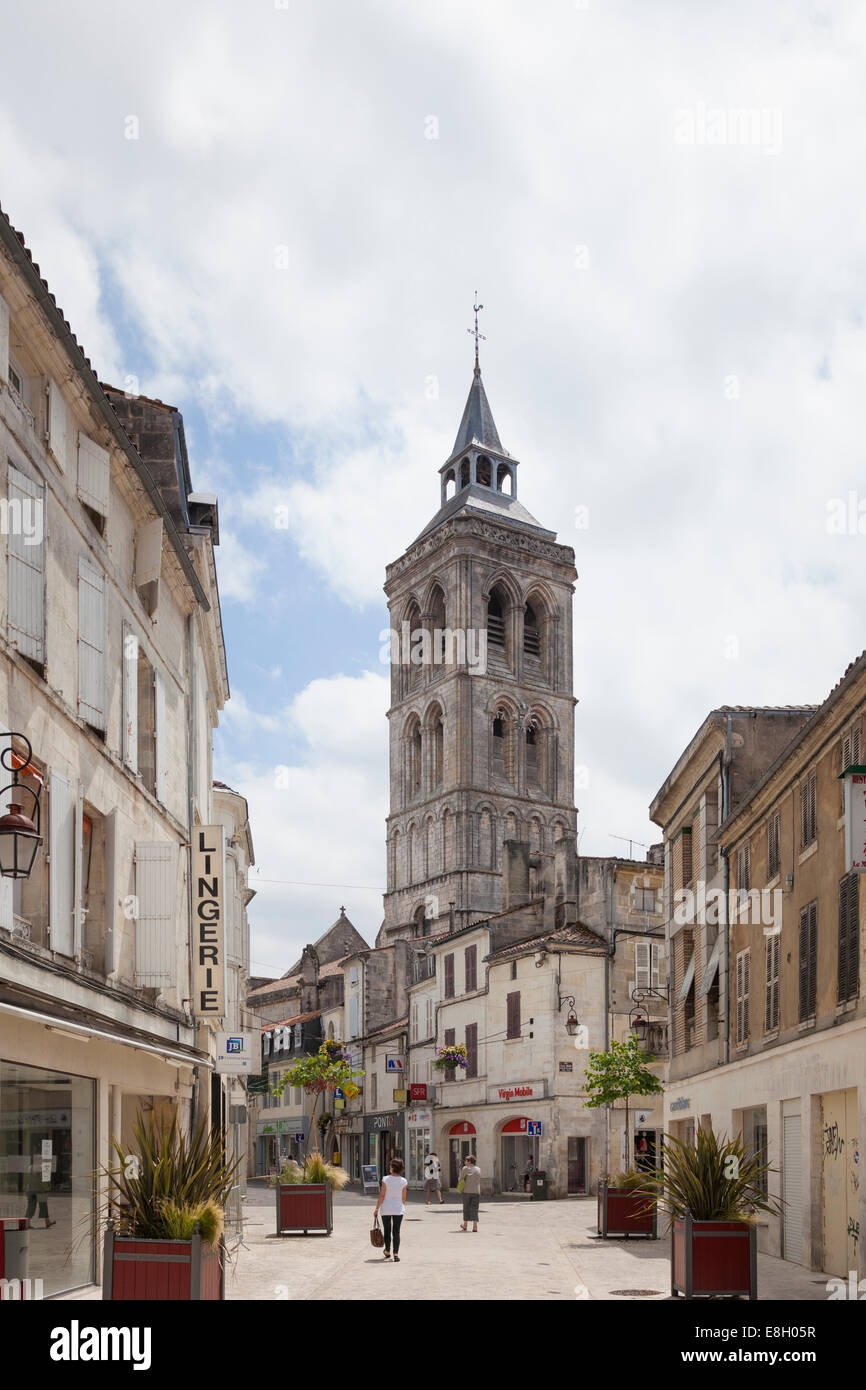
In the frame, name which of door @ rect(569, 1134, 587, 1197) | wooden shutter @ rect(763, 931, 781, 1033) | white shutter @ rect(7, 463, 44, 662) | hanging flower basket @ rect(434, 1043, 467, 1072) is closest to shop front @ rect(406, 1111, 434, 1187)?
hanging flower basket @ rect(434, 1043, 467, 1072)

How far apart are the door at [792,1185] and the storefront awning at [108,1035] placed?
25.2 ft

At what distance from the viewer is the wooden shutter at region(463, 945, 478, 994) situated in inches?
1953

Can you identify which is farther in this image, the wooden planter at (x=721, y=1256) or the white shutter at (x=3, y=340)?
the wooden planter at (x=721, y=1256)

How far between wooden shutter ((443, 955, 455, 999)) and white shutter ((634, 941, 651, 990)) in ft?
31.3

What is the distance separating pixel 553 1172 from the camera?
137 ft

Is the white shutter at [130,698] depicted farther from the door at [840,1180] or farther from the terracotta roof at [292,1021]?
the terracotta roof at [292,1021]

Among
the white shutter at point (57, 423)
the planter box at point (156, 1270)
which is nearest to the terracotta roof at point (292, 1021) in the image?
the white shutter at point (57, 423)

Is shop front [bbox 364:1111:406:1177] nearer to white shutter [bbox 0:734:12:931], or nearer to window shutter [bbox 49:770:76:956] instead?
window shutter [bbox 49:770:76:956]

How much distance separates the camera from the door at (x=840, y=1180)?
16.5m

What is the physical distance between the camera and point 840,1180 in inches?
676

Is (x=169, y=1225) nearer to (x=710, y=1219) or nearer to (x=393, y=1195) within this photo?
(x=710, y=1219)

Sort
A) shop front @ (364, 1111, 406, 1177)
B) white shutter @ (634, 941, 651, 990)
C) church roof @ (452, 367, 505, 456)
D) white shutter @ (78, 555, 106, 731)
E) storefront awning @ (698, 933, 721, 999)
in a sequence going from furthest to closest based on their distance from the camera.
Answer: church roof @ (452, 367, 505, 456), shop front @ (364, 1111, 406, 1177), white shutter @ (634, 941, 651, 990), storefront awning @ (698, 933, 721, 999), white shutter @ (78, 555, 106, 731)

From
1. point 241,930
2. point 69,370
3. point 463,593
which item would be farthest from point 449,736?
point 69,370

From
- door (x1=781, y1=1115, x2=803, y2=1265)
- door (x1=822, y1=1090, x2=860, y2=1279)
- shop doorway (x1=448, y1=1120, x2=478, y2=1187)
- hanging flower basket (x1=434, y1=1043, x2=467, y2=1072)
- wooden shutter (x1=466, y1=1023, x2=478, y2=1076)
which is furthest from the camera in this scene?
hanging flower basket (x1=434, y1=1043, x2=467, y2=1072)
